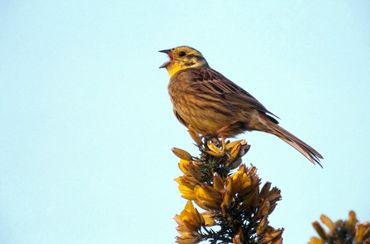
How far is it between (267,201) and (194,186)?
0.41 m

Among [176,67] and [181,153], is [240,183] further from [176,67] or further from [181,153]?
[176,67]

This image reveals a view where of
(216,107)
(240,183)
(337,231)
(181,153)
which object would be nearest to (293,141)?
(216,107)

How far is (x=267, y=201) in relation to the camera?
238cm

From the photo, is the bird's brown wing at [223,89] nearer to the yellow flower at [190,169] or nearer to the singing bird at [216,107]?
the singing bird at [216,107]

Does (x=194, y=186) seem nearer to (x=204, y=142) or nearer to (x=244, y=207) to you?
(x=244, y=207)

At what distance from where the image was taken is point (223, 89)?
5.53 meters

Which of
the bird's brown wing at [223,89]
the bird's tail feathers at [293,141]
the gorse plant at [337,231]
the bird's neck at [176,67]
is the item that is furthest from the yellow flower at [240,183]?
the bird's neck at [176,67]

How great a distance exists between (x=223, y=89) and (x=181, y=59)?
2.89 ft

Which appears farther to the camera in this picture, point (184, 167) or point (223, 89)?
point (223, 89)

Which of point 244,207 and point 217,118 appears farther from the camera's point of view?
point 217,118

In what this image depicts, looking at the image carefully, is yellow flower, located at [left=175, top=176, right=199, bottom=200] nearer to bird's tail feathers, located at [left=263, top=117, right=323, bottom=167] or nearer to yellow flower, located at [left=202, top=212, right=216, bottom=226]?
yellow flower, located at [left=202, top=212, right=216, bottom=226]

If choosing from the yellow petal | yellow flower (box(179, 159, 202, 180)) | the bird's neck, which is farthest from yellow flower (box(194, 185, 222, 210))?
the bird's neck

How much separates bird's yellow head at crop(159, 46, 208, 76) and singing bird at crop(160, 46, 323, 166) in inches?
6.3

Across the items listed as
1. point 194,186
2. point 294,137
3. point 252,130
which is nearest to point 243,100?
point 252,130
